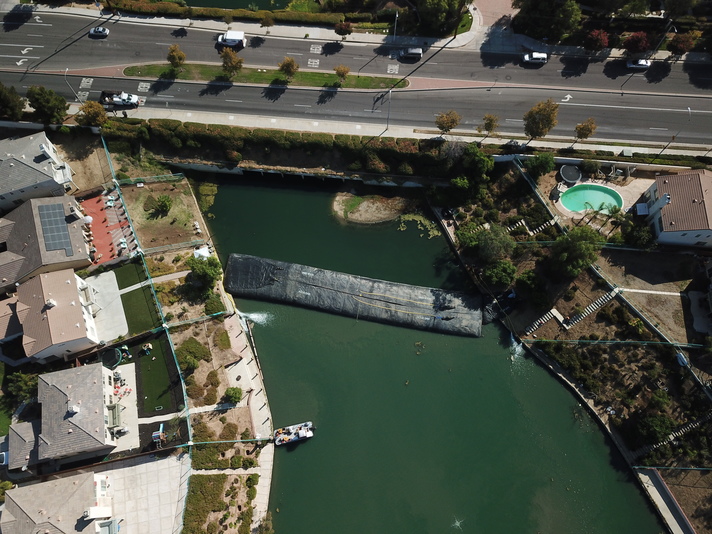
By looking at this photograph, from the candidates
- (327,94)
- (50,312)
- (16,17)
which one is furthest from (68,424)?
(16,17)

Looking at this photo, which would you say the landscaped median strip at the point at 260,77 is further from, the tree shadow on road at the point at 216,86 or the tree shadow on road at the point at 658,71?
the tree shadow on road at the point at 658,71

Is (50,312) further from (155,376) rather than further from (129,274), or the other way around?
(155,376)

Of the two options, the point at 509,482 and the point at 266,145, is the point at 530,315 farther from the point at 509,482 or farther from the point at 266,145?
the point at 266,145

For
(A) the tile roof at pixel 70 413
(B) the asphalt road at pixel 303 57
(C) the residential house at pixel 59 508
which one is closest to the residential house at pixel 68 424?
(A) the tile roof at pixel 70 413

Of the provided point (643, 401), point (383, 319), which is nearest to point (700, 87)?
point (643, 401)

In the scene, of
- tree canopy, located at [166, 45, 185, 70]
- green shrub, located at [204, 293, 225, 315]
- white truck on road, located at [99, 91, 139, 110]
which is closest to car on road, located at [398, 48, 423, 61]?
tree canopy, located at [166, 45, 185, 70]

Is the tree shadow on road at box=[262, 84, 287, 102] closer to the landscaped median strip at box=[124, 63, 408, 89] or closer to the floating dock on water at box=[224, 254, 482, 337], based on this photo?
the landscaped median strip at box=[124, 63, 408, 89]
